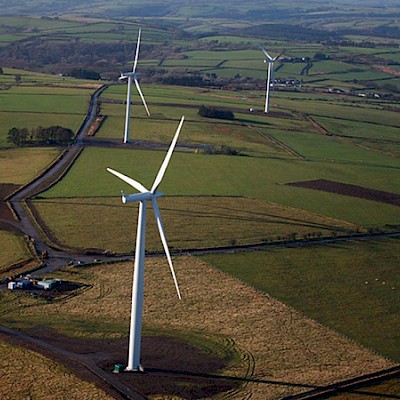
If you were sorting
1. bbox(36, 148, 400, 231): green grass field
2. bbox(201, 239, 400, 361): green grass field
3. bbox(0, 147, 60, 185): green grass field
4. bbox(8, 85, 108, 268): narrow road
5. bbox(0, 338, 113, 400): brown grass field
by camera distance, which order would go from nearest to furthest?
bbox(0, 338, 113, 400): brown grass field
bbox(201, 239, 400, 361): green grass field
bbox(8, 85, 108, 268): narrow road
bbox(36, 148, 400, 231): green grass field
bbox(0, 147, 60, 185): green grass field

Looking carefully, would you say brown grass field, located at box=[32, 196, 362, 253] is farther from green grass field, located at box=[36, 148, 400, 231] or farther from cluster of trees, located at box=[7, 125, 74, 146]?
cluster of trees, located at box=[7, 125, 74, 146]

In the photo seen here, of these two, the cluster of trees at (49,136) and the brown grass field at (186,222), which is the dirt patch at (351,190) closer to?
the brown grass field at (186,222)

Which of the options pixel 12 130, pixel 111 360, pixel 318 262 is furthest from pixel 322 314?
pixel 12 130

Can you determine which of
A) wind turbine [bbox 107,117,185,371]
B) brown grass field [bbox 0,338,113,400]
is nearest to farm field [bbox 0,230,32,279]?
brown grass field [bbox 0,338,113,400]

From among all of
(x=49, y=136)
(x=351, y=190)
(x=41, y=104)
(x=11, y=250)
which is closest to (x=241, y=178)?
(x=351, y=190)

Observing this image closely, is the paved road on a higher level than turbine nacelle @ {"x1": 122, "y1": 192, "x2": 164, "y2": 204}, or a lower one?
lower

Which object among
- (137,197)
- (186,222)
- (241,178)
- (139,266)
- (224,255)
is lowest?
(224,255)

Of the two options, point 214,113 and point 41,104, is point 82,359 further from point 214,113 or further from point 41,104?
point 41,104
